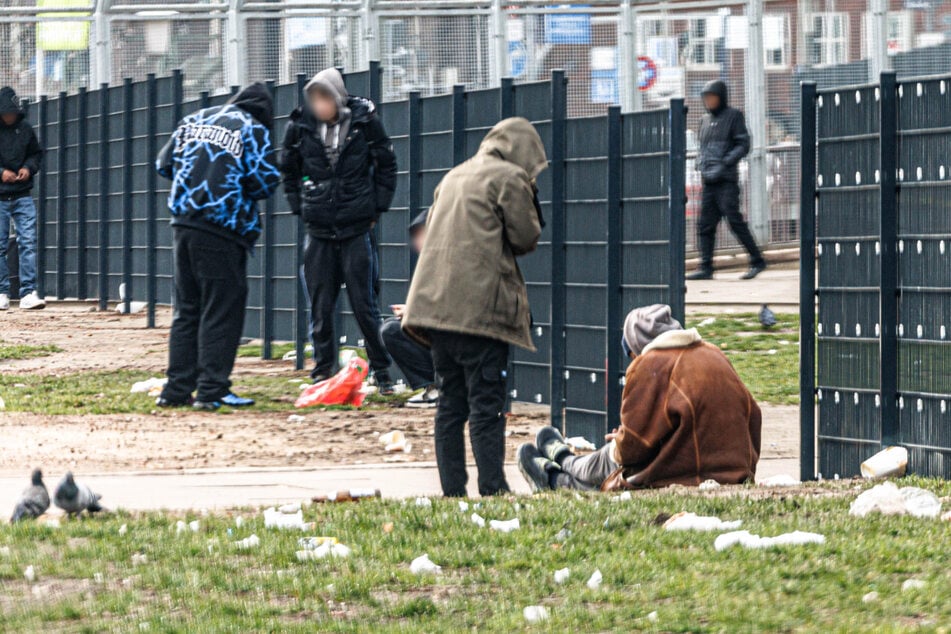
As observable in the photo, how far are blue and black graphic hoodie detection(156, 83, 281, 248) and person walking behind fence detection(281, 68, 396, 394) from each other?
72 cm

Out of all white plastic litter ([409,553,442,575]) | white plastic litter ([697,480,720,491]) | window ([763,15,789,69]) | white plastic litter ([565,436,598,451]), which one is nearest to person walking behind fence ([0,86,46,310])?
window ([763,15,789,69])

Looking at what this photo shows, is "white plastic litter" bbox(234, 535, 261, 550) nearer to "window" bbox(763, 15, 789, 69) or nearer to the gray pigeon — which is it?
the gray pigeon

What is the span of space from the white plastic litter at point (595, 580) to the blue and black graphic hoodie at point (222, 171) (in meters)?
5.94

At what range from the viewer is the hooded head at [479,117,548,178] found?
24.3 feet

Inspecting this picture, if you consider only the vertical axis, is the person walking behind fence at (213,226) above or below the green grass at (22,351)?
above

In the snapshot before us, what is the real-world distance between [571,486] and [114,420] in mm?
3657

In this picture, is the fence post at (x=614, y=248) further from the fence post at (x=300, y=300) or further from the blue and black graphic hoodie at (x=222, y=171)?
the fence post at (x=300, y=300)

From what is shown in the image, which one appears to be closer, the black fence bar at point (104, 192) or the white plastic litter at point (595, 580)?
the white plastic litter at point (595, 580)

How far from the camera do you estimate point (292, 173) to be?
11781 millimetres

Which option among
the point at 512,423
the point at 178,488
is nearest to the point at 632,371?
the point at 178,488

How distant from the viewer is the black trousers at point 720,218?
17500 millimetres

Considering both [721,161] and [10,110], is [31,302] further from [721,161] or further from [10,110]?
[721,161]

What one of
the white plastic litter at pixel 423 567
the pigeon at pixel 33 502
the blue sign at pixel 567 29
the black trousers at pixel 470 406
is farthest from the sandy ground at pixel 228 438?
the blue sign at pixel 567 29

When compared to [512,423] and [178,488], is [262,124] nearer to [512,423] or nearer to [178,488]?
[512,423]
